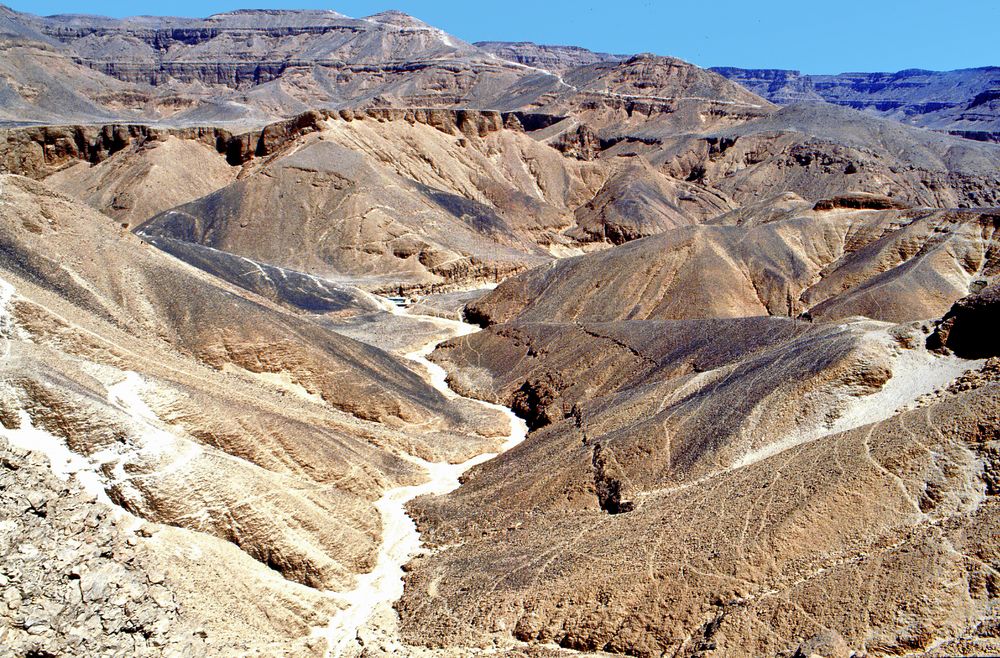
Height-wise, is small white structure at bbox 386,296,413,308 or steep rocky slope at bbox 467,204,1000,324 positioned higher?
steep rocky slope at bbox 467,204,1000,324

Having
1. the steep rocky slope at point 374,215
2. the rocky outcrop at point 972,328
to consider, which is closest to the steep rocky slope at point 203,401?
the rocky outcrop at point 972,328

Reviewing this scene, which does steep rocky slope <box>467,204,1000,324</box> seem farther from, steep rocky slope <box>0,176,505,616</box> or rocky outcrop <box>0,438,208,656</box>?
rocky outcrop <box>0,438,208,656</box>

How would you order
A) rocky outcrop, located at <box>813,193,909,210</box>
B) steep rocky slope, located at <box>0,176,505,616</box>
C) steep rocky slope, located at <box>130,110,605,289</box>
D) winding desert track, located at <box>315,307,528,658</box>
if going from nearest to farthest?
winding desert track, located at <box>315,307,528,658</box> < steep rocky slope, located at <box>0,176,505,616</box> < rocky outcrop, located at <box>813,193,909,210</box> < steep rocky slope, located at <box>130,110,605,289</box>

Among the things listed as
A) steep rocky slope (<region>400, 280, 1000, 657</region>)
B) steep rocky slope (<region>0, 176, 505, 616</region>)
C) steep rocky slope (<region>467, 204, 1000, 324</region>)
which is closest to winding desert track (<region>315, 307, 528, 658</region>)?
steep rocky slope (<region>0, 176, 505, 616</region>)

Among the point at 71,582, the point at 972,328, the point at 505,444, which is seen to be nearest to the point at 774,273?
the point at 505,444

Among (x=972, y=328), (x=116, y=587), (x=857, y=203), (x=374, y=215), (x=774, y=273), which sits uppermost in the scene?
(x=857, y=203)

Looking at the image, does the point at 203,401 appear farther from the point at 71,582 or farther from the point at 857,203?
the point at 857,203

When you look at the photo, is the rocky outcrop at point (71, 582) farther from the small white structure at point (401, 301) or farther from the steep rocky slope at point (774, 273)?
the small white structure at point (401, 301)

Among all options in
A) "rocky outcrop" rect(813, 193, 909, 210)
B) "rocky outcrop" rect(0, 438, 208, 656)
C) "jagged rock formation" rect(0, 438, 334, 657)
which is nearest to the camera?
"rocky outcrop" rect(0, 438, 208, 656)
